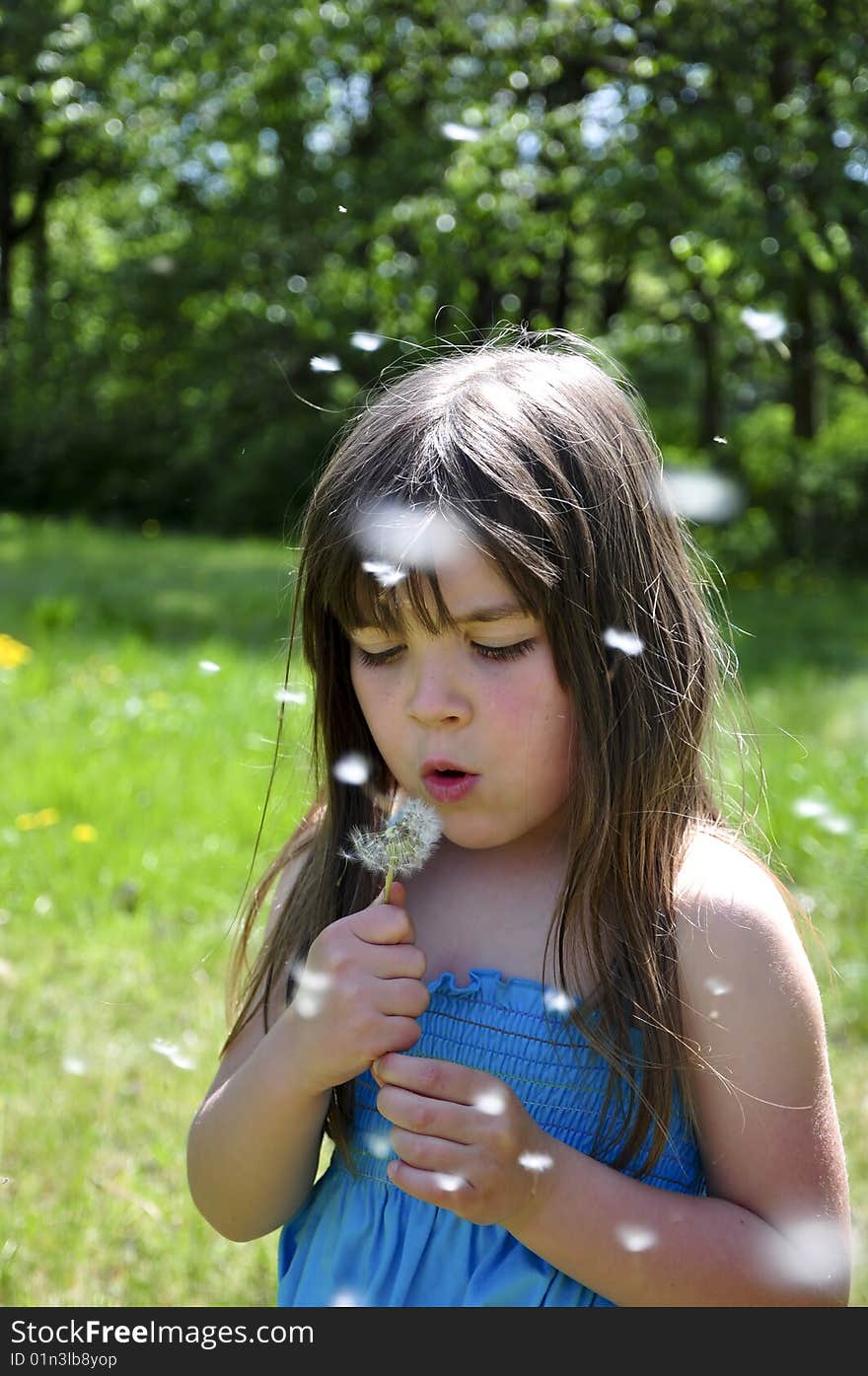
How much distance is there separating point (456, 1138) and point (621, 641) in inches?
19.1

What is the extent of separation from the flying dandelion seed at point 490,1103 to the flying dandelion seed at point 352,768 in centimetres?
47

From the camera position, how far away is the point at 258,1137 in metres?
1.38

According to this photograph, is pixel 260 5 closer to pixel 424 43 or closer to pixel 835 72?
pixel 424 43

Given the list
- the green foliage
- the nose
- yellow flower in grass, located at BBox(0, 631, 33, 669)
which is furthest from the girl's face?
yellow flower in grass, located at BBox(0, 631, 33, 669)

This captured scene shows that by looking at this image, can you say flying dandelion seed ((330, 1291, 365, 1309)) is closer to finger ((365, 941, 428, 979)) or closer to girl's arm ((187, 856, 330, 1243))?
girl's arm ((187, 856, 330, 1243))

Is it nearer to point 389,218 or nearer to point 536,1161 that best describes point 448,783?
point 536,1161

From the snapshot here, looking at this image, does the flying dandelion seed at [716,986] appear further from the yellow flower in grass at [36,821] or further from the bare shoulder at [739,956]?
the yellow flower in grass at [36,821]

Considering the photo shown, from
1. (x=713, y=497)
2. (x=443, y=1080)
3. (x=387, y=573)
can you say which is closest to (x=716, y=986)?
(x=443, y=1080)

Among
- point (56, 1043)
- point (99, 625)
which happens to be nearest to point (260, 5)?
point (99, 625)

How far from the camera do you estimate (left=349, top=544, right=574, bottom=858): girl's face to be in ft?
4.24

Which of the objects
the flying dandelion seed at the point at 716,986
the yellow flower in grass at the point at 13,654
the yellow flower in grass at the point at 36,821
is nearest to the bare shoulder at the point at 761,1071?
the flying dandelion seed at the point at 716,986

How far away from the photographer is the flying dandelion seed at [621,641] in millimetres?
1372

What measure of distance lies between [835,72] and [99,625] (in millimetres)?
3704

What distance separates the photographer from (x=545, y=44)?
6.23 meters
